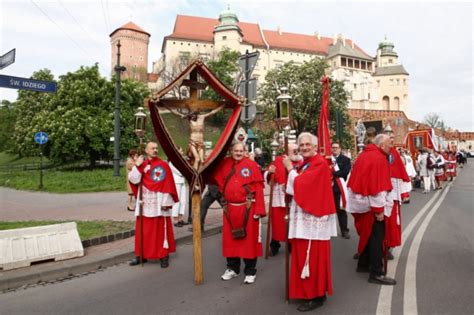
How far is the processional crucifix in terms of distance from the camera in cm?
512

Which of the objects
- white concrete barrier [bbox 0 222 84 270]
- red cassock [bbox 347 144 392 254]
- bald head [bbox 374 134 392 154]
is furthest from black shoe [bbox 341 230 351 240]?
white concrete barrier [bbox 0 222 84 270]

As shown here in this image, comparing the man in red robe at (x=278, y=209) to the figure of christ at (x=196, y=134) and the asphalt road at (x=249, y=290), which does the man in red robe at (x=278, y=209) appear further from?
the figure of christ at (x=196, y=134)

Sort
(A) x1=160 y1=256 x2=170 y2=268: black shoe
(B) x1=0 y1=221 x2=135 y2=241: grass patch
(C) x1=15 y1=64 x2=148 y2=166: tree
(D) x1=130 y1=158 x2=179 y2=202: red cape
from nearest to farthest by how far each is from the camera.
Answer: (A) x1=160 y1=256 x2=170 y2=268: black shoe → (D) x1=130 y1=158 x2=179 y2=202: red cape → (B) x1=0 y1=221 x2=135 y2=241: grass patch → (C) x1=15 y1=64 x2=148 y2=166: tree

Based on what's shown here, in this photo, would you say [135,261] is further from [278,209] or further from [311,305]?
[311,305]

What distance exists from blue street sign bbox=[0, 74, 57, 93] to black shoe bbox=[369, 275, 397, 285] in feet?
22.6

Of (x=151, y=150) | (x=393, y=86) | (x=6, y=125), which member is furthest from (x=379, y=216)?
(x=393, y=86)

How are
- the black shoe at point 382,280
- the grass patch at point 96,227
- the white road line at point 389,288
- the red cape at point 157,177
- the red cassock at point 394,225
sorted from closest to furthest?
the white road line at point 389,288 → the black shoe at point 382,280 → the red cassock at point 394,225 → the red cape at point 157,177 → the grass patch at point 96,227

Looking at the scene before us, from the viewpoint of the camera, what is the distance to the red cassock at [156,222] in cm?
608

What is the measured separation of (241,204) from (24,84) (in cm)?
502

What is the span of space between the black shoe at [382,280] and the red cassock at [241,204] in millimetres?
1568

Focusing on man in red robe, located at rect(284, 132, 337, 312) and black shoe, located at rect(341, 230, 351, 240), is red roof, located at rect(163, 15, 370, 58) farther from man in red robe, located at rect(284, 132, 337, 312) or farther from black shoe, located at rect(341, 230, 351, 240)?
man in red robe, located at rect(284, 132, 337, 312)

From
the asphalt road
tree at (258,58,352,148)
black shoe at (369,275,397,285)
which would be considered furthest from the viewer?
tree at (258,58,352,148)

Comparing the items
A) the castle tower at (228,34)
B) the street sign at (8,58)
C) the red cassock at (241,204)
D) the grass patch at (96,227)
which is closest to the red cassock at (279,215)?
the red cassock at (241,204)

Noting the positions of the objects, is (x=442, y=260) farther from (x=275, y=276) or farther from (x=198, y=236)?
(x=198, y=236)
